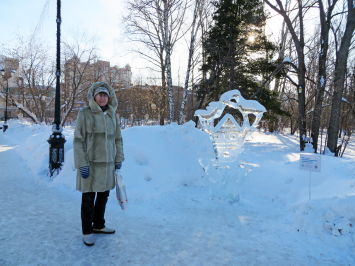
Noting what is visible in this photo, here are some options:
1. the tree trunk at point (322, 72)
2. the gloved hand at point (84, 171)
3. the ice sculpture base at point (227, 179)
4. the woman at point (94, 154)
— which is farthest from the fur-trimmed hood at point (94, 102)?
the tree trunk at point (322, 72)

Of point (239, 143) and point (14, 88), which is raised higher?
point (14, 88)

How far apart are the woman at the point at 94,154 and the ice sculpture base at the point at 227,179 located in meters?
2.45

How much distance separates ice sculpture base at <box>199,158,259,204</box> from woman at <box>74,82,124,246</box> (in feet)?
8.02

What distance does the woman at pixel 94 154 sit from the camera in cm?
271

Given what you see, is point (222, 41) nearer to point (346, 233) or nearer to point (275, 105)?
point (275, 105)

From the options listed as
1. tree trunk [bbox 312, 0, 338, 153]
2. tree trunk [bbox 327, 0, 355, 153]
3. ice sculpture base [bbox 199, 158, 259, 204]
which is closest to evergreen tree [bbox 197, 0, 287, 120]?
tree trunk [bbox 312, 0, 338, 153]

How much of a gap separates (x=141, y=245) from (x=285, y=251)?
1836 mm

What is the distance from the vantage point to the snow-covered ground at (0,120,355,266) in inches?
104

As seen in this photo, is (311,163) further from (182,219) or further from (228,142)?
(182,219)

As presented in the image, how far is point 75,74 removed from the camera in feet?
Result: 62.9

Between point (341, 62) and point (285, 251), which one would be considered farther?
point (341, 62)

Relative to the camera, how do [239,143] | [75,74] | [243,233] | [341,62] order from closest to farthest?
[243,233] < [239,143] < [341,62] < [75,74]

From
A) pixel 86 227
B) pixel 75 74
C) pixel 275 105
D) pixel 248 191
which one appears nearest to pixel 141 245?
pixel 86 227

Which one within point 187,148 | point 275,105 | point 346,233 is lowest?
point 346,233
